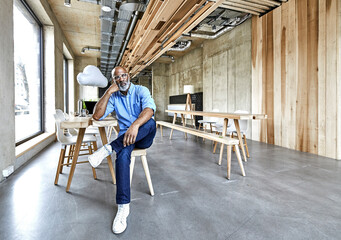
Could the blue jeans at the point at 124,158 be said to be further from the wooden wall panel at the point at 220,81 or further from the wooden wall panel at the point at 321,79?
the wooden wall panel at the point at 220,81

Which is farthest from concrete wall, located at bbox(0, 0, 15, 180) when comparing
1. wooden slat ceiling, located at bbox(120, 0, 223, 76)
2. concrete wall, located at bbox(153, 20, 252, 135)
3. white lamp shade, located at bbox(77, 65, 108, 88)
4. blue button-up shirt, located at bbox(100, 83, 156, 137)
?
concrete wall, located at bbox(153, 20, 252, 135)

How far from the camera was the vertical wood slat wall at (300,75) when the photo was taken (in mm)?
3494

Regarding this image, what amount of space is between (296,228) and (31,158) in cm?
409

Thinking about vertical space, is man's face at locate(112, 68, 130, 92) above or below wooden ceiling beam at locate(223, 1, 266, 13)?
below

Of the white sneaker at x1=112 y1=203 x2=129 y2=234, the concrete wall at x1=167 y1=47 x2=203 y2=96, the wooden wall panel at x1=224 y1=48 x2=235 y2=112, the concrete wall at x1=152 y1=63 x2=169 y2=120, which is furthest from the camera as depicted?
the concrete wall at x1=152 y1=63 x2=169 y2=120

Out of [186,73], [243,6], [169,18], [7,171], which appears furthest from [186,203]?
[186,73]

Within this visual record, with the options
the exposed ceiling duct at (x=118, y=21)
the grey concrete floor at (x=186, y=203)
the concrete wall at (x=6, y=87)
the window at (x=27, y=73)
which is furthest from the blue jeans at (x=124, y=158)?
the exposed ceiling duct at (x=118, y=21)

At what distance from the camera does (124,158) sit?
163 centimetres

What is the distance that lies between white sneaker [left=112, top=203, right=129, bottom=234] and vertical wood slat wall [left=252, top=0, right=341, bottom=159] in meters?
3.90

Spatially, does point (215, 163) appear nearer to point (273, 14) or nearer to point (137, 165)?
point (137, 165)

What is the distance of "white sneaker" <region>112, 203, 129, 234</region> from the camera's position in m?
1.43

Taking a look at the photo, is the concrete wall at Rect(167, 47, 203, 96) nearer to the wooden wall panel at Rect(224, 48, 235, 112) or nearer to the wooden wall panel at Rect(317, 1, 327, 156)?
the wooden wall panel at Rect(224, 48, 235, 112)

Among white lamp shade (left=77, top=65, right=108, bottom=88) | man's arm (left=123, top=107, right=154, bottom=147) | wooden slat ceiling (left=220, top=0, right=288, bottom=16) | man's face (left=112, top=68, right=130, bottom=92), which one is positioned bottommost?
man's arm (left=123, top=107, right=154, bottom=147)

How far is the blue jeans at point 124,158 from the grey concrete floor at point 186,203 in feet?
0.80
